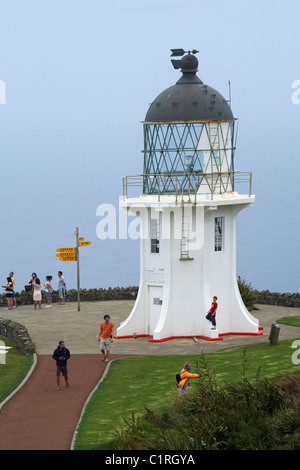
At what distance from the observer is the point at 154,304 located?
40.8m

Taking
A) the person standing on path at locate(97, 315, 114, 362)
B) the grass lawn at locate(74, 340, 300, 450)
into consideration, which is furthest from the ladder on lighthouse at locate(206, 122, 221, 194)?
the person standing on path at locate(97, 315, 114, 362)

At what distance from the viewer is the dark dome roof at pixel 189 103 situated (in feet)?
131

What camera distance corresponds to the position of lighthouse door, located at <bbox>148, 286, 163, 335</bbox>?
40.6 meters

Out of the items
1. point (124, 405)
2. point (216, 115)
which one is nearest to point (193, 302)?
point (216, 115)

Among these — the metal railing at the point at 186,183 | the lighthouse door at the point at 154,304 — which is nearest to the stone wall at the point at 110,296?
the lighthouse door at the point at 154,304

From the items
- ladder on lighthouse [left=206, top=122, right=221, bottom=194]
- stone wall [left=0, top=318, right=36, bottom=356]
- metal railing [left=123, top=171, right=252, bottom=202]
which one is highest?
ladder on lighthouse [left=206, top=122, right=221, bottom=194]

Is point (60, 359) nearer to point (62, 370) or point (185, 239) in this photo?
point (62, 370)

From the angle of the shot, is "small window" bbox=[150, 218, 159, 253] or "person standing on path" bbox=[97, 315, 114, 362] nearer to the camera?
"person standing on path" bbox=[97, 315, 114, 362]

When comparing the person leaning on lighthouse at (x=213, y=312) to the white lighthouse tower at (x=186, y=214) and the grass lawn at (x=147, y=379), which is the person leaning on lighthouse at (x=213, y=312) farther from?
the grass lawn at (x=147, y=379)

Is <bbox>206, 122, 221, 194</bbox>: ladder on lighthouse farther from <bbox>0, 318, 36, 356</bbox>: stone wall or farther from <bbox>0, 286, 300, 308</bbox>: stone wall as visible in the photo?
<bbox>0, 286, 300, 308</bbox>: stone wall

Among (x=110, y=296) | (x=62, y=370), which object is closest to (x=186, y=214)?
(x=62, y=370)

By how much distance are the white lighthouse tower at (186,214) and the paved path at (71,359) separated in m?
0.96
